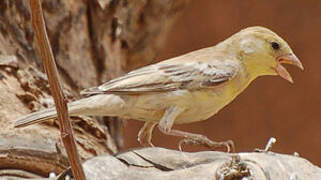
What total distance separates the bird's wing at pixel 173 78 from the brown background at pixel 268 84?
1861 mm

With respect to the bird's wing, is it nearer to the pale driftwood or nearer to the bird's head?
the bird's head

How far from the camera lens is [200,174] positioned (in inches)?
71.1

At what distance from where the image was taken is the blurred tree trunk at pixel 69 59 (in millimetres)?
2348

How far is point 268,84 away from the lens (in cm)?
420

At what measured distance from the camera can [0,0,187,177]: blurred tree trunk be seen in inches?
92.4

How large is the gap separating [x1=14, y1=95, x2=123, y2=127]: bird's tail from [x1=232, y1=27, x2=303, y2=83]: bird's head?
41cm

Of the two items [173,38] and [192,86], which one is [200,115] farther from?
[173,38]

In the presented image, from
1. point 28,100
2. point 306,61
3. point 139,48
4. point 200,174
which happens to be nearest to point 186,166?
point 200,174

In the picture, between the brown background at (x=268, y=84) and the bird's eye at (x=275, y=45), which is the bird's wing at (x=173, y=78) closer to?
the bird's eye at (x=275, y=45)

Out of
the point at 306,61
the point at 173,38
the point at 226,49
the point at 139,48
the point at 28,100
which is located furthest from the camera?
the point at 173,38

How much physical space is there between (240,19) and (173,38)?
0.39 m

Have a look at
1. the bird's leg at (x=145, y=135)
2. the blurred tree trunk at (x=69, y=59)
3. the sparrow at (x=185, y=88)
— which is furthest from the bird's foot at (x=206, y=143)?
the blurred tree trunk at (x=69, y=59)

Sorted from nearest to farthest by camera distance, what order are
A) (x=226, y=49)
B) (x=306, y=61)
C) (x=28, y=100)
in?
(x=226, y=49) → (x=28, y=100) → (x=306, y=61)

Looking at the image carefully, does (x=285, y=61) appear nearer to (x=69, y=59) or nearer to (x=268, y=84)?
(x=69, y=59)
